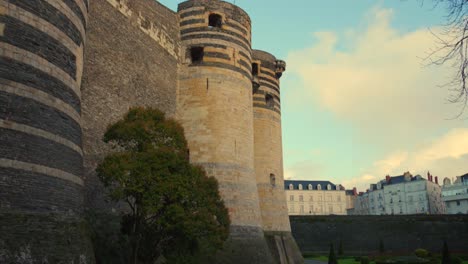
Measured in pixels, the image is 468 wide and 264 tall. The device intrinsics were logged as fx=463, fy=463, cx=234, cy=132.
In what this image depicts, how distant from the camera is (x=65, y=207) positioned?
11648 millimetres

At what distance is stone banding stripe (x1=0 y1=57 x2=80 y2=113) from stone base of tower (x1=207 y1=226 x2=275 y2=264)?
10949 millimetres

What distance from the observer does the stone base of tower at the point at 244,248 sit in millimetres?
20969

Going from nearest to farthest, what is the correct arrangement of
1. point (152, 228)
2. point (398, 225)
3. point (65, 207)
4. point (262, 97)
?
point (65, 207) < point (152, 228) < point (262, 97) < point (398, 225)

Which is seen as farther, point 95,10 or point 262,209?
point 262,209

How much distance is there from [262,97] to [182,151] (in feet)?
56.5

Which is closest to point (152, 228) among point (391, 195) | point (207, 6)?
point (207, 6)

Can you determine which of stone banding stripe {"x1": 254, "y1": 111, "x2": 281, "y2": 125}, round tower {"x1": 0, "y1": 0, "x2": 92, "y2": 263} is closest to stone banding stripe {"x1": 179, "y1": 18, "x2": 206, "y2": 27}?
stone banding stripe {"x1": 254, "y1": 111, "x2": 281, "y2": 125}

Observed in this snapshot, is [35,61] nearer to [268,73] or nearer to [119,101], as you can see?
[119,101]

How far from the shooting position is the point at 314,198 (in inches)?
3925

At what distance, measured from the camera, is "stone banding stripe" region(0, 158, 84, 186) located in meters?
10.1

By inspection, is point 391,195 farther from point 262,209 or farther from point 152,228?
point 152,228

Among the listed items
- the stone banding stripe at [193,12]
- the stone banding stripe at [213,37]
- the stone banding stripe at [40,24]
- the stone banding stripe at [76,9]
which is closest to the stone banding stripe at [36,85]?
the stone banding stripe at [40,24]

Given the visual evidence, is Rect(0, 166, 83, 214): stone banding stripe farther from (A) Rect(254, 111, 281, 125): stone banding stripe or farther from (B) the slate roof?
(B) the slate roof

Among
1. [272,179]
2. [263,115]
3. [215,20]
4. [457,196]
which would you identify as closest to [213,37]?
[215,20]
